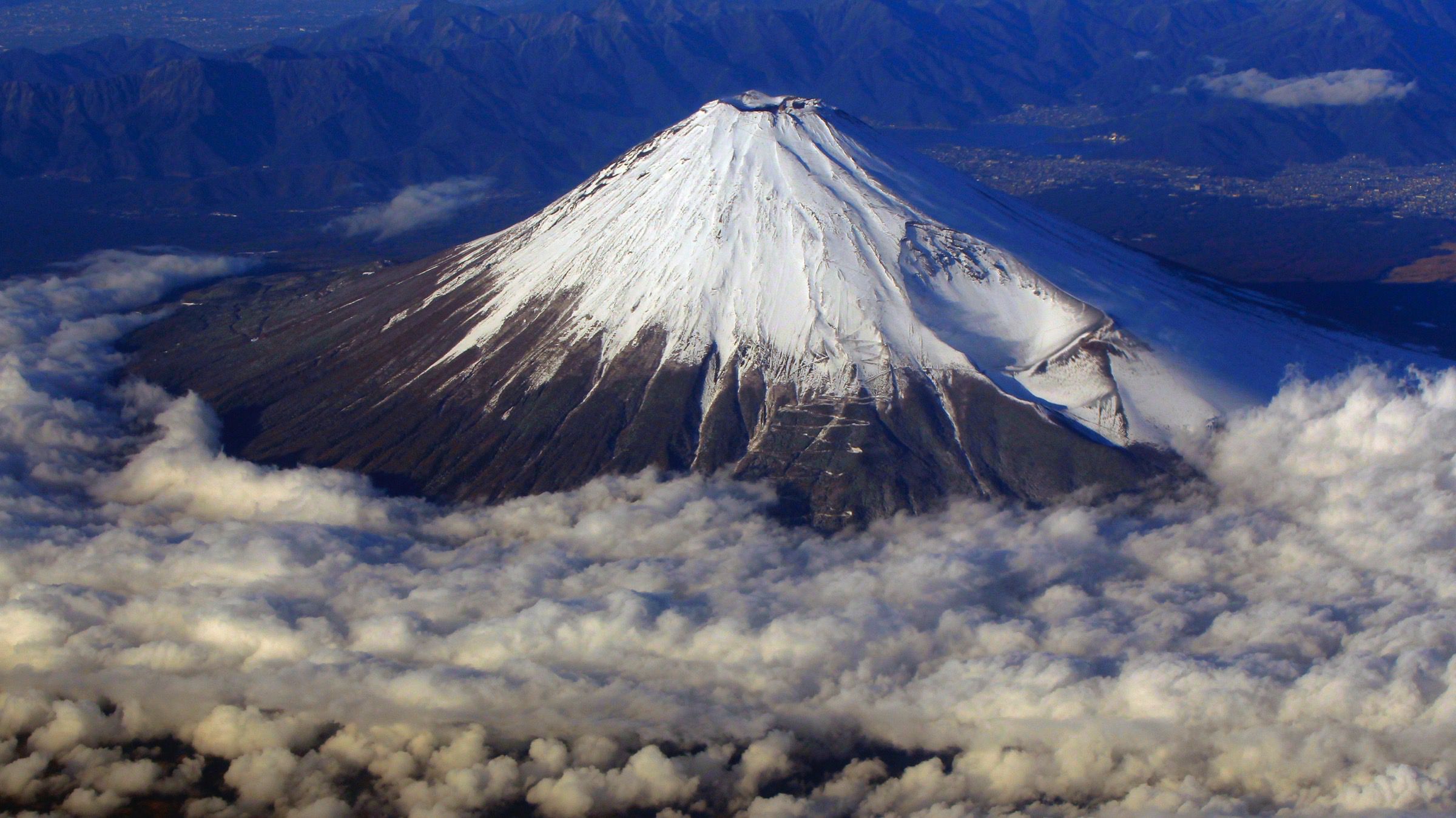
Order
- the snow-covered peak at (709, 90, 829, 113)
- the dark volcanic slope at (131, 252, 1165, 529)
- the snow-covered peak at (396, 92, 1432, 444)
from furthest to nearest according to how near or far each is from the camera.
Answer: the snow-covered peak at (709, 90, 829, 113) < the snow-covered peak at (396, 92, 1432, 444) < the dark volcanic slope at (131, 252, 1165, 529)

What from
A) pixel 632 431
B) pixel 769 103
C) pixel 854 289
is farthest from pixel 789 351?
pixel 769 103

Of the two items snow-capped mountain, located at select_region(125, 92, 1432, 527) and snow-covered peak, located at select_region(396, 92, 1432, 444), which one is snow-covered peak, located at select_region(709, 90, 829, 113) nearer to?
snow-covered peak, located at select_region(396, 92, 1432, 444)

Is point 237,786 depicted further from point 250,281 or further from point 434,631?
point 250,281

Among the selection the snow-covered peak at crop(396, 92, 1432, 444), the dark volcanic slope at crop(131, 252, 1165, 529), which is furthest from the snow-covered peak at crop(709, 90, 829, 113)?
the dark volcanic slope at crop(131, 252, 1165, 529)

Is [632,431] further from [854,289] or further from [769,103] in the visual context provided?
[769,103]

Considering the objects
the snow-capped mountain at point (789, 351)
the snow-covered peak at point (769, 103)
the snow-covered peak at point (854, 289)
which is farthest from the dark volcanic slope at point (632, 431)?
the snow-covered peak at point (769, 103)

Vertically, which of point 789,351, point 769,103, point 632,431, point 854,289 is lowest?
point 632,431

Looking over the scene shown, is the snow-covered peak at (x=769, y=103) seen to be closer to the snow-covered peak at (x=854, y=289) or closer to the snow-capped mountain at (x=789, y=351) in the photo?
the snow-covered peak at (x=854, y=289)
